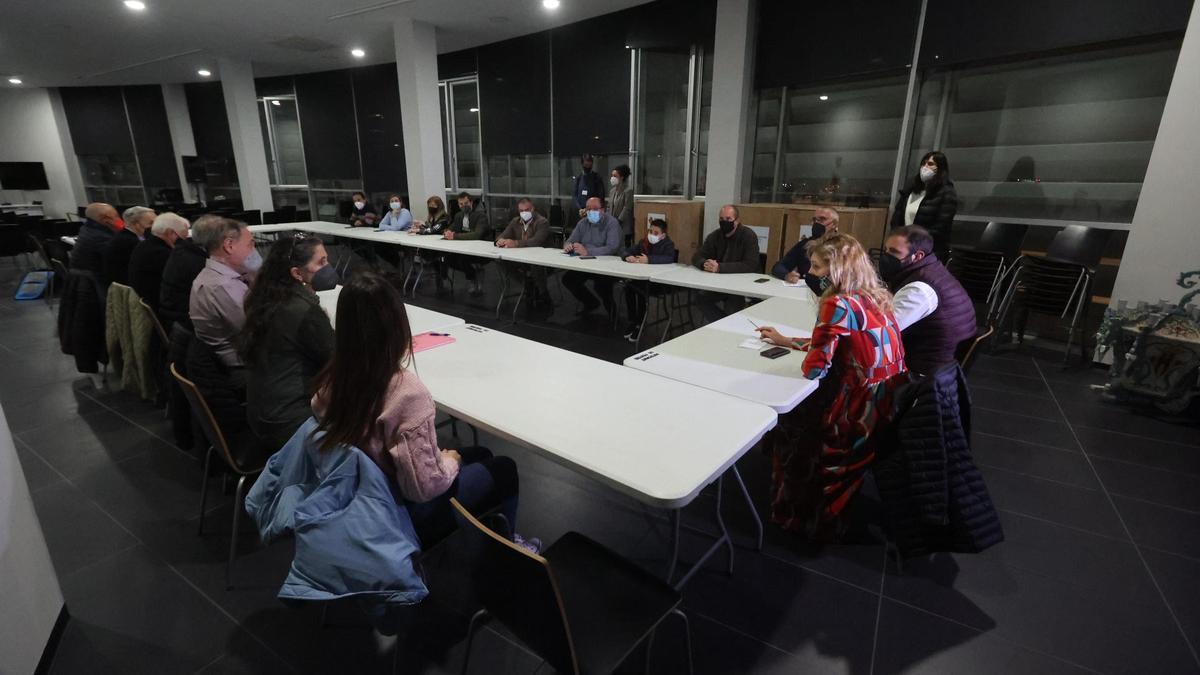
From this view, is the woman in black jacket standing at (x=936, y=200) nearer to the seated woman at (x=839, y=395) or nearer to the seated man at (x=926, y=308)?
the seated man at (x=926, y=308)

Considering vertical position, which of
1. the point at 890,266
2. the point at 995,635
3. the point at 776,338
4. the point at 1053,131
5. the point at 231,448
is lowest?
the point at 995,635

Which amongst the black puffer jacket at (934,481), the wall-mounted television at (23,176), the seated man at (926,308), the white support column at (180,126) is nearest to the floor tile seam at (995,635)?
the black puffer jacket at (934,481)

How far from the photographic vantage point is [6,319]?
575 cm

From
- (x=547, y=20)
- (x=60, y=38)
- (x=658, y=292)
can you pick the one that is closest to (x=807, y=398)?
(x=658, y=292)

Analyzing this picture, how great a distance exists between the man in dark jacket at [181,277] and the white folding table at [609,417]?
4.98 feet

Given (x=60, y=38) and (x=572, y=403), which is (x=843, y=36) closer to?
(x=572, y=403)

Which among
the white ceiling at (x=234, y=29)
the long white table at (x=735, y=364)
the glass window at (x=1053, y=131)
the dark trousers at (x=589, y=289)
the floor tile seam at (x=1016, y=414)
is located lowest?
the floor tile seam at (x=1016, y=414)

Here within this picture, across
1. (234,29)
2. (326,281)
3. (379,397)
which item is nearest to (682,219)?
(326,281)

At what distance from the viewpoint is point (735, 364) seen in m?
2.25

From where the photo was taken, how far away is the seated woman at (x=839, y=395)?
77.5 inches

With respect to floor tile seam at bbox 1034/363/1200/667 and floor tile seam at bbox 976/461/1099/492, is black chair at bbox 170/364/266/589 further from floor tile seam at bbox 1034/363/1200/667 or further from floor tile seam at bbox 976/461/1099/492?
floor tile seam at bbox 976/461/1099/492

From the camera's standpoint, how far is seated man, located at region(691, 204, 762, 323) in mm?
4375

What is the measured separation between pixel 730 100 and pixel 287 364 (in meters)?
5.30

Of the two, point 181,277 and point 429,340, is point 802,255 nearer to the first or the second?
point 429,340
